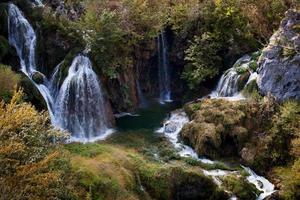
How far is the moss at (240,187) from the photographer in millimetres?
18297

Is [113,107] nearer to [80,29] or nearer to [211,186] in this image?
[80,29]

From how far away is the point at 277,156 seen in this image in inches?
797

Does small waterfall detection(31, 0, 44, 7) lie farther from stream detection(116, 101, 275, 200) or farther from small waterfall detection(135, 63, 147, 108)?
stream detection(116, 101, 275, 200)

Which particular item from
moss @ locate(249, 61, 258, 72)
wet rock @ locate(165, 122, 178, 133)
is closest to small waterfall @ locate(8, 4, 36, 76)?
wet rock @ locate(165, 122, 178, 133)

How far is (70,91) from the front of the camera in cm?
2336

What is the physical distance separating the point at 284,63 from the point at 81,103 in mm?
10836

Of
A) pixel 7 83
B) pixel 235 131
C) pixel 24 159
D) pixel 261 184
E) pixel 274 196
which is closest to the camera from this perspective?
pixel 24 159

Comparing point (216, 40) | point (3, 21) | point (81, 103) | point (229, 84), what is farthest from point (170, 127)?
point (3, 21)

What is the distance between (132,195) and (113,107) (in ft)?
34.2

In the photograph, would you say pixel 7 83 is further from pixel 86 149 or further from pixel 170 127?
pixel 170 127

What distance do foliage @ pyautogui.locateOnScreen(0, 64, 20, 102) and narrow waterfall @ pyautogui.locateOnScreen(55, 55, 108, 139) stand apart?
12.3ft

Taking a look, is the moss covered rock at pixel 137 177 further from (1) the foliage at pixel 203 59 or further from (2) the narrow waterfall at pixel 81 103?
(1) the foliage at pixel 203 59

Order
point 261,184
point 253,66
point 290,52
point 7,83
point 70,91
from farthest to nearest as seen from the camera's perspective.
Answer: point 253,66 → point 70,91 → point 290,52 → point 261,184 → point 7,83

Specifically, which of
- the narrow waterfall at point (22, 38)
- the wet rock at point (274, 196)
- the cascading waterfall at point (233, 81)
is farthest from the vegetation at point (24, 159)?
the cascading waterfall at point (233, 81)
